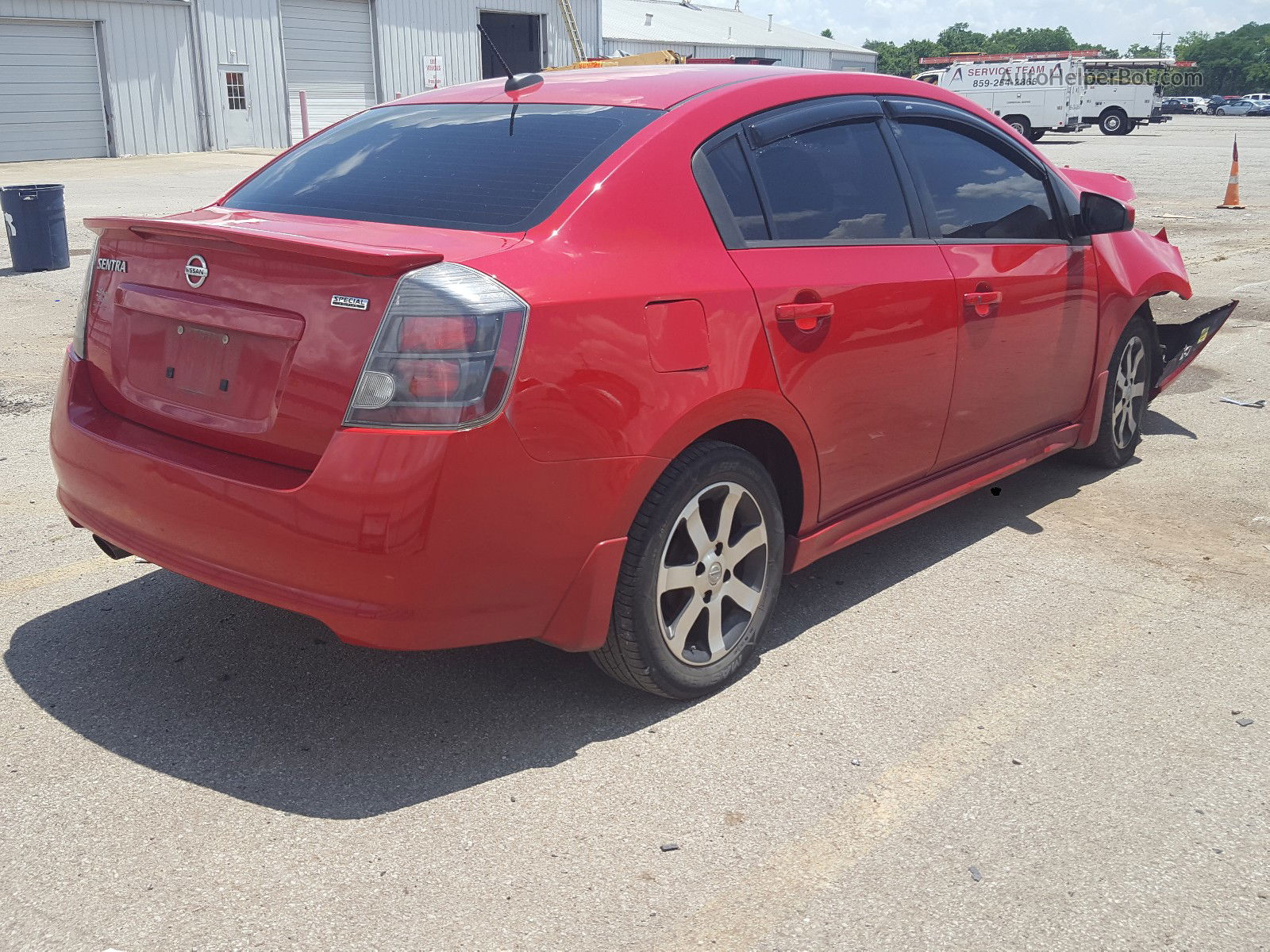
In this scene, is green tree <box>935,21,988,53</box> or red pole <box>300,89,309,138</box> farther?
green tree <box>935,21,988,53</box>

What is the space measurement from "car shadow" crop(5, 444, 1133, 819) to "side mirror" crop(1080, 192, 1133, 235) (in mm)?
1816

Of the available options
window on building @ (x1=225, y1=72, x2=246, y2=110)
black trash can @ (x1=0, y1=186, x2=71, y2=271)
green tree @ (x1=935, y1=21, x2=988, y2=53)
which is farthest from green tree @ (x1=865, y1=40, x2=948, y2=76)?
black trash can @ (x1=0, y1=186, x2=71, y2=271)

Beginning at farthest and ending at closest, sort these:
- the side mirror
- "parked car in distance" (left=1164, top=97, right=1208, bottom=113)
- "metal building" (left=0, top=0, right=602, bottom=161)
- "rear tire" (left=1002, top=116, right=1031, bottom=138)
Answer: "parked car in distance" (left=1164, top=97, right=1208, bottom=113)
"rear tire" (left=1002, top=116, right=1031, bottom=138)
"metal building" (left=0, top=0, right=602, bottom=161)
the side mirror

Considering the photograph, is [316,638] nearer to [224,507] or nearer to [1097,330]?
[224,507]

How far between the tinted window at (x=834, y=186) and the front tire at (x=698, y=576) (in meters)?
0.76

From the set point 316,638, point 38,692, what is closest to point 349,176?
point 316,638

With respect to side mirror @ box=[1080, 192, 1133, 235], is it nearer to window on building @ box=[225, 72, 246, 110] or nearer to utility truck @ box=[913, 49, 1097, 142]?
window on building @ box=[225, 72, 246, 110]

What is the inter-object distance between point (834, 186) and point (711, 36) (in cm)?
5407

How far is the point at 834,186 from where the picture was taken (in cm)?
377

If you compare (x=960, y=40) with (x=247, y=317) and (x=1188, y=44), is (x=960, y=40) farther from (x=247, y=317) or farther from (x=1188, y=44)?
(x=247, y=317)

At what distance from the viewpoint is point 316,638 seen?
12.5 ft

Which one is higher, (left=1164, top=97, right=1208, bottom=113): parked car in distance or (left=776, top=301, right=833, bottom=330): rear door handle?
(left=1164, top=97, right=1208, bottom=113): parked car in distance

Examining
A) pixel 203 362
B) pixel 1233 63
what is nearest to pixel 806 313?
pixel 203 362

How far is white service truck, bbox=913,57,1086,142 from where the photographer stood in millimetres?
37750
